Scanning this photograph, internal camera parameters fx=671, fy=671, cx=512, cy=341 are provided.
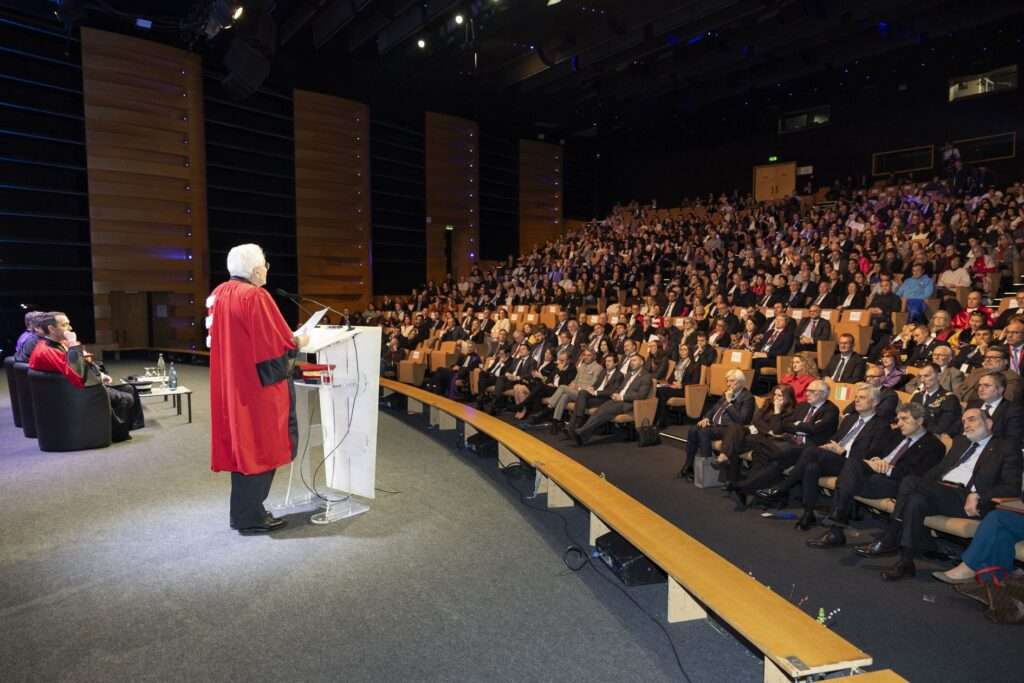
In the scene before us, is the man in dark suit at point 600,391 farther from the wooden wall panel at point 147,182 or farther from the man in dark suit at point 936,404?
the wooden wall panel at point 147,182

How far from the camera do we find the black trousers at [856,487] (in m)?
3.60

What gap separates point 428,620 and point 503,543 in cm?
90

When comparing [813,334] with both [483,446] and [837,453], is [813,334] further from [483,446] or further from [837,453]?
[483,446]

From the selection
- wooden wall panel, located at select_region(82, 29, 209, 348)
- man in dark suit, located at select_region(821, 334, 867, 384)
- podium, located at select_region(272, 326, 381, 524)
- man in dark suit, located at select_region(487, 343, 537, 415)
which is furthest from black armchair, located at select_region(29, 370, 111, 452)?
wooden wall panel, located at select_region(82, 29, 209, 348)

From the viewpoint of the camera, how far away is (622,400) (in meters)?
6.07

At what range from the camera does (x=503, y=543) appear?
11.1ft

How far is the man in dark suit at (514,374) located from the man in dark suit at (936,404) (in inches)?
155

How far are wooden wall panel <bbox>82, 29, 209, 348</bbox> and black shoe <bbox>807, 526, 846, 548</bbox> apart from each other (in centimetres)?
1170

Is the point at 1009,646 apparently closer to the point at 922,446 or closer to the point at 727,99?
the point at 922,446

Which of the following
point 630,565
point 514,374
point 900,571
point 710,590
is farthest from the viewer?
point 514,374

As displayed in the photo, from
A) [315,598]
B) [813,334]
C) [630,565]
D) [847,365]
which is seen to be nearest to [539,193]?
[813,334]

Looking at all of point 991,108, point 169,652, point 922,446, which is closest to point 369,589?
point 169,652

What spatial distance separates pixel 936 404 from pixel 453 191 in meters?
13.9

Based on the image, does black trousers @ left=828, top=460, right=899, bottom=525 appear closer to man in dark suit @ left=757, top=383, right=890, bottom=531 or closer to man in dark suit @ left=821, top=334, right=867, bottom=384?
man in dark suit @ left=757, top=383, right=890, bottom=531
